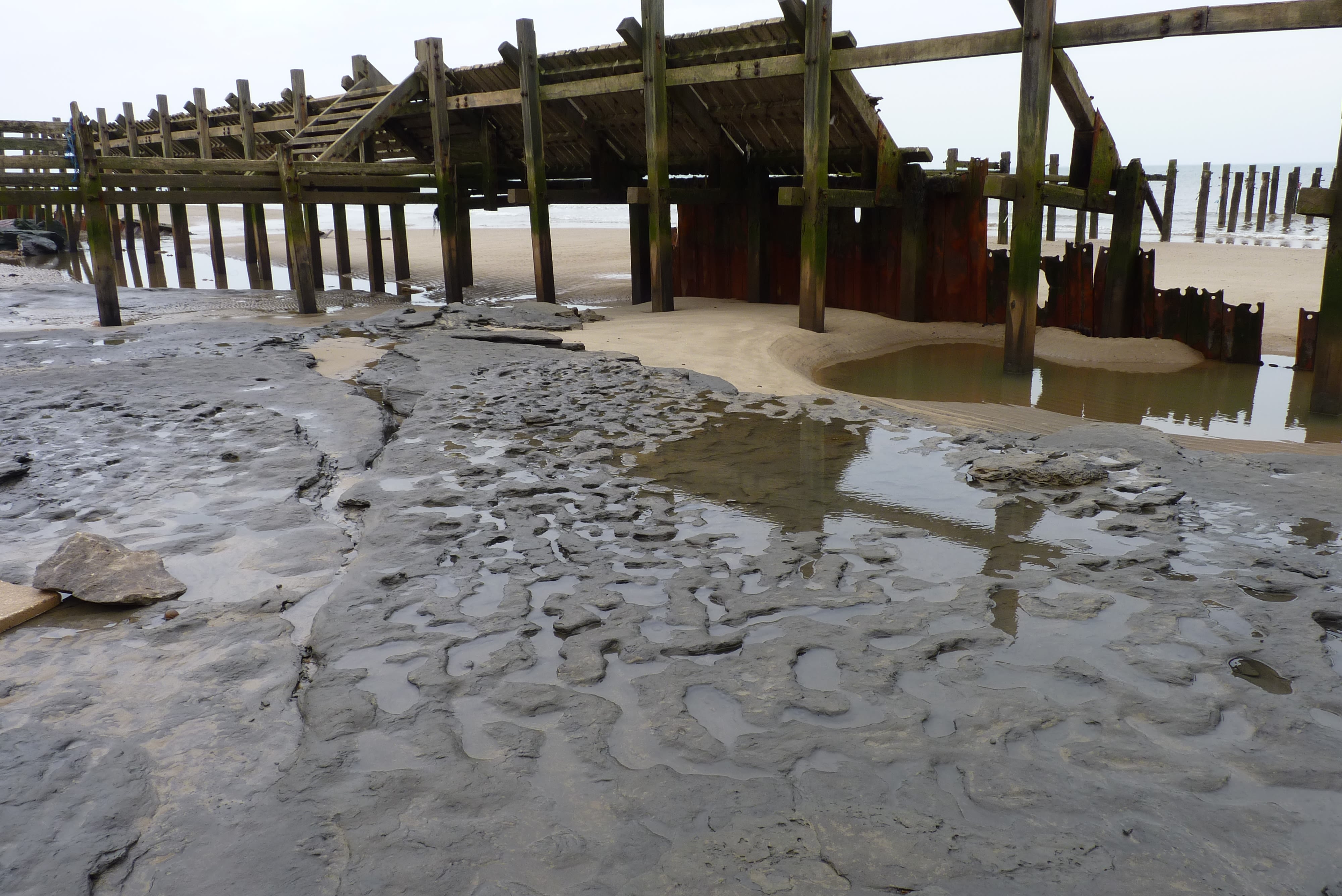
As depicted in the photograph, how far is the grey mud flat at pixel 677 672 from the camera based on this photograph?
1.85 m

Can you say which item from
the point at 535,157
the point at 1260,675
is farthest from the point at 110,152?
the point at 1260,675

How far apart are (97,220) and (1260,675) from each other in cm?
1052

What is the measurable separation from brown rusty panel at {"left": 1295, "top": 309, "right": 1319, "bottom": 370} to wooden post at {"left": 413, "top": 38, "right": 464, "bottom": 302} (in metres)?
8.85

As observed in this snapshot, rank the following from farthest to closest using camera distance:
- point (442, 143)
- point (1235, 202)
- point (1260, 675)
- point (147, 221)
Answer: point (1235, 202), point (147, 221), point (442, 143), point (1260, 675)

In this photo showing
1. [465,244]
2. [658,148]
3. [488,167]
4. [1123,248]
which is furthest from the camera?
[465,244]

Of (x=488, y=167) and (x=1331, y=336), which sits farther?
(x=488, y=167)

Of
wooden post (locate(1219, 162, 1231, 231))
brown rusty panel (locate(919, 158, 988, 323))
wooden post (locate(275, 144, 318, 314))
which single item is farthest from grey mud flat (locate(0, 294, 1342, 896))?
wooden post (locate(1219, 162, 1231, 231))

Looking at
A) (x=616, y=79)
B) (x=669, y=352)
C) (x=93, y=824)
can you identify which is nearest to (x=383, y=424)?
(x=669, y=352)

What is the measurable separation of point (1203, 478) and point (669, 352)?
4.34 metres

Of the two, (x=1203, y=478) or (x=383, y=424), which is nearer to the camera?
(x=1203, y=478)

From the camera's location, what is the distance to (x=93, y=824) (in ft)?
6.36

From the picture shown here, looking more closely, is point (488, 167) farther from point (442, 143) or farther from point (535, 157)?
point (535, 157)

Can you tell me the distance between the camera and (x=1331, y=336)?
5.99 m

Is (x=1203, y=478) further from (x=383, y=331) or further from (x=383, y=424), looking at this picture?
(x=383, y=331)
